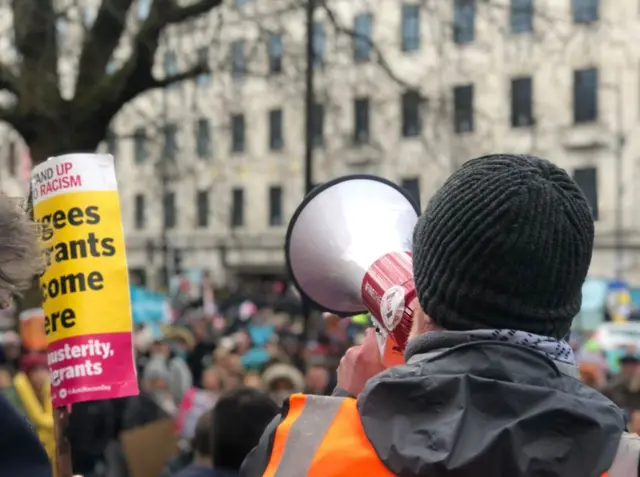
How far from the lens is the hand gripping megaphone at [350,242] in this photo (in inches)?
86.4

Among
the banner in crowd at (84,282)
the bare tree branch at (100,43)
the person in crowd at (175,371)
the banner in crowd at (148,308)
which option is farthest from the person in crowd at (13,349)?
the banner in crowd at (84,282)

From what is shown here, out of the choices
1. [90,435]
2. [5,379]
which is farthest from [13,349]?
[90,435]

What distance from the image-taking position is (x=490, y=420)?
1.21 metres

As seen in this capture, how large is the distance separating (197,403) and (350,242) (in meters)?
3.97

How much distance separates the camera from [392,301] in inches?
76.0

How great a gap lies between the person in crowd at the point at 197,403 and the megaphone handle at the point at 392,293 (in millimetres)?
3409

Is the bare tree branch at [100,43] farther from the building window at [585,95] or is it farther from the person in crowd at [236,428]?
the building window at [585,95]

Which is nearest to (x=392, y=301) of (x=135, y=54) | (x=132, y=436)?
(x=132, y=436)

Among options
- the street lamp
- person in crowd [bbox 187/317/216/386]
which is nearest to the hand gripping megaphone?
the street lamp

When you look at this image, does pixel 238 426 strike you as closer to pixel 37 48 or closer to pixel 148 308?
pixel 37 48

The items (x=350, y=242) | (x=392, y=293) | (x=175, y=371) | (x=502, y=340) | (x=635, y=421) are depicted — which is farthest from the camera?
(x=175, y=371)

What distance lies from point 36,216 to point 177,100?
2831 cm

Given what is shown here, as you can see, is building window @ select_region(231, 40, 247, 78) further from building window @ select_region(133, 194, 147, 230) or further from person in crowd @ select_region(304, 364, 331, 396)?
building window @ select_region(133, 194, 147, 230)

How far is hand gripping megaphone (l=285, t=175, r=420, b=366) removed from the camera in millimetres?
2193
